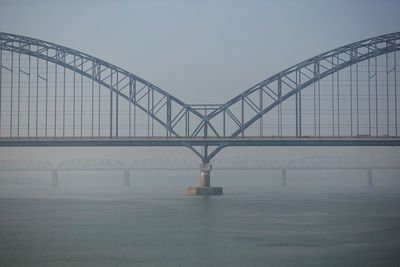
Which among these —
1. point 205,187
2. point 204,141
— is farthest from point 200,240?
point 205,187

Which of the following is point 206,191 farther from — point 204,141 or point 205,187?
point 204,141

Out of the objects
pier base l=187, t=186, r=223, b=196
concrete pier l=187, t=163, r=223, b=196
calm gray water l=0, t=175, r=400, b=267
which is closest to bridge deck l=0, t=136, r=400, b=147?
concrete pier l=187, t=163, r=223, b=196

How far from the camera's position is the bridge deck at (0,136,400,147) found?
307 ft

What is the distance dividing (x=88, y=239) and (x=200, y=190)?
6218 cm

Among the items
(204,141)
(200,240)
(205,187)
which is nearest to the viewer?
(200,240)

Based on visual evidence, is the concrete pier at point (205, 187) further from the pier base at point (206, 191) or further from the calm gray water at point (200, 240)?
the calm gray water at point (200, 240)

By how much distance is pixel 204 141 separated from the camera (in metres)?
97.9

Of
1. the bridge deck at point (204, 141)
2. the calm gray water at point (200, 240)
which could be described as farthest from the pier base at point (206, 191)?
the calm gray water at point (200, 240)

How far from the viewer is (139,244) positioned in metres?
38.1

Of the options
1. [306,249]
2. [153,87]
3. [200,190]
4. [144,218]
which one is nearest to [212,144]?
[200,190]

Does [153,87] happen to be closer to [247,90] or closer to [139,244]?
[247,90]

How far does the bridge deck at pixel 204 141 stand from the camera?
93562 millimetres

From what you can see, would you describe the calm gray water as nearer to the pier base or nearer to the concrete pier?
the concrete pier

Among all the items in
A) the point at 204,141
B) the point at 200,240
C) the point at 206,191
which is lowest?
the point at 200,240
